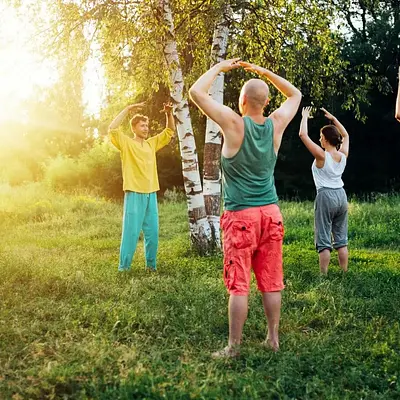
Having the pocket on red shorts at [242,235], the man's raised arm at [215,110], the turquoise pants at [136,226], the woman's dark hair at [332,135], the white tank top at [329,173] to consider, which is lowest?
the turquoise pants at [136,226]

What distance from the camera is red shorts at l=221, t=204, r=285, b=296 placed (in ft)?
14.5

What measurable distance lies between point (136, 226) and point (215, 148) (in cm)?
245

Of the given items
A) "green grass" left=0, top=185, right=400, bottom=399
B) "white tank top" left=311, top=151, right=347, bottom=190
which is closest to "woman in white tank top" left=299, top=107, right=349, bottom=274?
"white tank top" left=311, top=151, right=347, bottom=190

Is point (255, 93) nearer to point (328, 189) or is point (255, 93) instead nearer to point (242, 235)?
point (242, 235)

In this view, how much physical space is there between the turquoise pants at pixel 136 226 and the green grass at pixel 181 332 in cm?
26

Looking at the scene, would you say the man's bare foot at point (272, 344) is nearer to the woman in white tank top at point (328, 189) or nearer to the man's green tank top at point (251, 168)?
the man's green tank top at point (251, 168)

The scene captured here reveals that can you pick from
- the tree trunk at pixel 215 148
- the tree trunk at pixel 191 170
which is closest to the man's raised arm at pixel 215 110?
the tree trunk at pixel 191 170

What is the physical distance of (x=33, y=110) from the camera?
133 ft

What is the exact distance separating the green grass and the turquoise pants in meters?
0.26

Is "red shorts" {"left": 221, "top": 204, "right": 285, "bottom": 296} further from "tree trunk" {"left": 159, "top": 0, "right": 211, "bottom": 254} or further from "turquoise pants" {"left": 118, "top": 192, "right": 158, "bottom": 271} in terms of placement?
"tree trunk" {"left": 159, "top": 0, "right": 211, "bottom": 254}

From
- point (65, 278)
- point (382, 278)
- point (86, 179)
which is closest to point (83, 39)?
point (65, 278)

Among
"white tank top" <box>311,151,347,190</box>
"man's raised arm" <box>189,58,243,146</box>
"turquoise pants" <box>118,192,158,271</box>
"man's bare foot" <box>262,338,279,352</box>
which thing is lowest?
"man's bare foot" <box>262,338,279,352</box>

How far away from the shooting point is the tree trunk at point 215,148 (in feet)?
31.1

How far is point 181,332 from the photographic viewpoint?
5039 millimetres
